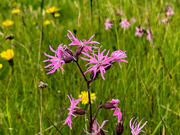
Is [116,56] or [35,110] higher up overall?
[116,56]

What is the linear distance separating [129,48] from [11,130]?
1.21 m

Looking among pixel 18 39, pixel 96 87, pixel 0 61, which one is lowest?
pixel 96 87

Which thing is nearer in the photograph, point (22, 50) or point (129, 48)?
point (129, 48)

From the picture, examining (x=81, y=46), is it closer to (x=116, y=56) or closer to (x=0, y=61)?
(x=116, y=56)

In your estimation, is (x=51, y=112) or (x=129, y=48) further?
(x=129, y=48)

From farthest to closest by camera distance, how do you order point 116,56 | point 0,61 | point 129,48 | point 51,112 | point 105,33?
1. point 105,33
2. point 0,61
3. point 129,48
4. point 51,112
5. point 116,56

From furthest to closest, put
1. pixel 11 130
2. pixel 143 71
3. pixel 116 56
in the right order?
pixel 143 71 → pixel 11 130 → pixel 116 56

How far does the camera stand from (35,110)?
A: 4.85ft

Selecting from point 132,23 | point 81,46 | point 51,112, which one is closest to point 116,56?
point 81,46

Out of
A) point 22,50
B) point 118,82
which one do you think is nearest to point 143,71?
point 118,82

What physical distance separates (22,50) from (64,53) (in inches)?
62.3

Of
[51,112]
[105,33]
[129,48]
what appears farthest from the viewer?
[105,33]

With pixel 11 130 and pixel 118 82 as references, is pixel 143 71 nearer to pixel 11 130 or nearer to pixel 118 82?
pixel 118 82

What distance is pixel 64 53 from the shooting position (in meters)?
0.82
